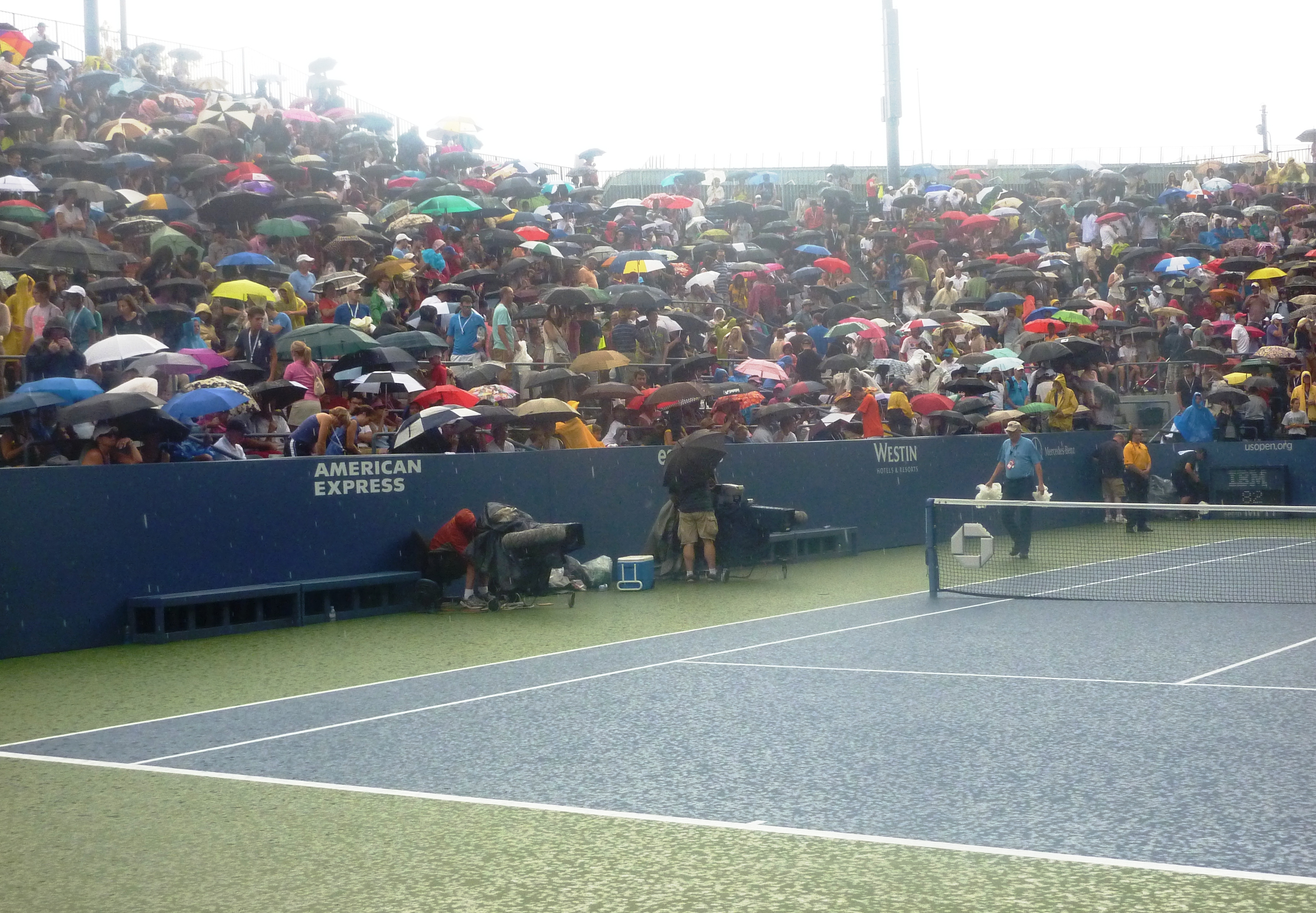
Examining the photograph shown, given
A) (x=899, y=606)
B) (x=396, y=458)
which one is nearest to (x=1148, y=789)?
(x=899, y=606)

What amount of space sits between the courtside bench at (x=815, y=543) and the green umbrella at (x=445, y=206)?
35.2ft

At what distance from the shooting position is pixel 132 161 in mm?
25406

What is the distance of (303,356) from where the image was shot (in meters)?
17.3

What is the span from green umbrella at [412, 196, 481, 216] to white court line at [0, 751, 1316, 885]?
20.3 meters

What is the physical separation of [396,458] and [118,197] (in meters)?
10.7

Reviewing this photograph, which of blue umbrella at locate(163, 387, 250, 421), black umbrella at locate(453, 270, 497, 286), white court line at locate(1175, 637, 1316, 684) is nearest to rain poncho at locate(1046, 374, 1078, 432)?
black umbrella at locate(453, 270, 497, 286)

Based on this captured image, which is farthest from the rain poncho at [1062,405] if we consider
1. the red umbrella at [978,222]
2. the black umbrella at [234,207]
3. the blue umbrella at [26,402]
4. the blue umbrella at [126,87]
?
the blue umbrella at [126,87]

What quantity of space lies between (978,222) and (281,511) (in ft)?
85.2

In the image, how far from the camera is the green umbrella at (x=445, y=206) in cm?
2795

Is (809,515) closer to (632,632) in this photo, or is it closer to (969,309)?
(632,632)

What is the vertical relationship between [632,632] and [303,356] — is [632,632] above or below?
below

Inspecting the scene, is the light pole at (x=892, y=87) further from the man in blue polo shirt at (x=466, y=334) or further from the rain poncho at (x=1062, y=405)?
the man in blue polo shirt at (x=466, y=334)

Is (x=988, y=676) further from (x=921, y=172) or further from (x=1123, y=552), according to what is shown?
(x=921, y=172)

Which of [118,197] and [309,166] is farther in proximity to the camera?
[309,166]
